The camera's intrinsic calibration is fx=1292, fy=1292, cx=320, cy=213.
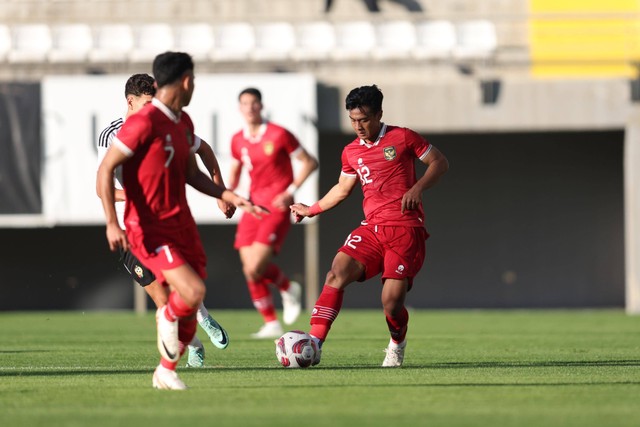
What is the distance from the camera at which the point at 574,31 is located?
81.0 feet

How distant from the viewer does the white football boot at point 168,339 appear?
7.04 metres

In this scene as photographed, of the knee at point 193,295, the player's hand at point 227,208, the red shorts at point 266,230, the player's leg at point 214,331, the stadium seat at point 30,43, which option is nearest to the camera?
the knee at point 193,295

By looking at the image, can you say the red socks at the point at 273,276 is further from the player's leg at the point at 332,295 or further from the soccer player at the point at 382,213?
the player's leg at the point at 332,295

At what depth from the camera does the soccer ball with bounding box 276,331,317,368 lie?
341 inches

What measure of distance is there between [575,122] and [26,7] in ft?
36.2

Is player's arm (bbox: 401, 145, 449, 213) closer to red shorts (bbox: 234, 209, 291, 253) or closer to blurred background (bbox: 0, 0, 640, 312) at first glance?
red shorts (bbox: 234, 209, 291, 253)

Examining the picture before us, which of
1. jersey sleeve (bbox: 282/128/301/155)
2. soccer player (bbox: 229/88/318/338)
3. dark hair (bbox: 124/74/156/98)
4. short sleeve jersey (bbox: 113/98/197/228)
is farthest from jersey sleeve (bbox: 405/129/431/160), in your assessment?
jersey sleeve (bbox: 282/128/301/155)

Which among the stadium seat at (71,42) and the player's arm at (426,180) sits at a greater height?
the player's arm at (426,180)

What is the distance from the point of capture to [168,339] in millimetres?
7051

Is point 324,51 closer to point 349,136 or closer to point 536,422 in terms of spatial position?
point 349,136

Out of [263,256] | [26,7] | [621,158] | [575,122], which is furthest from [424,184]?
[26,7]

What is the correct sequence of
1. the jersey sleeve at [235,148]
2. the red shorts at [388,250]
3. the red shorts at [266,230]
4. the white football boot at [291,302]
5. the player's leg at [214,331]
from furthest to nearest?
the jersey sleeve at [235,148] < the white football boot at [291,302] < the red shorts at [266,230] < the player's leg at [214,331] < the red shorts at [388,250]

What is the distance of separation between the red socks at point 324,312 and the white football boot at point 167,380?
1.91 metres

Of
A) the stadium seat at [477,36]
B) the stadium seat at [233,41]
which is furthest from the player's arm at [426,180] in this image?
the stadium seat at [477,36]
